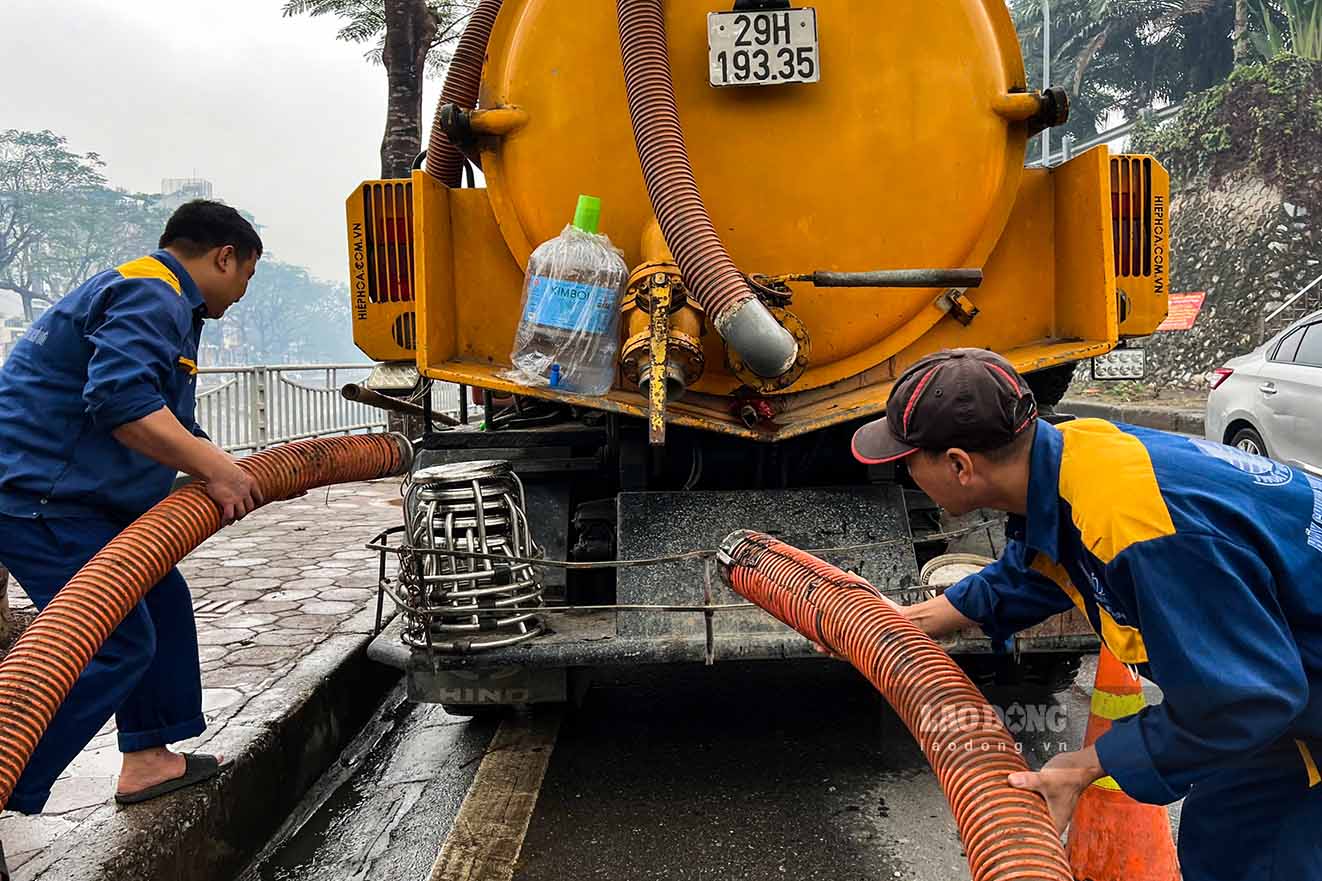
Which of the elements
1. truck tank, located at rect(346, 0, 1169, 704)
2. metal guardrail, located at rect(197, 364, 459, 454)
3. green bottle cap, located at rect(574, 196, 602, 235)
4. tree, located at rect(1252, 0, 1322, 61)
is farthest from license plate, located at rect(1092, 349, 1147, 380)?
tree, located at rect(1252, 0, 1322, 61)

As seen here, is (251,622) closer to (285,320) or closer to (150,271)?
(150,271)

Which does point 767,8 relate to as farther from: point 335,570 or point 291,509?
point 291,509

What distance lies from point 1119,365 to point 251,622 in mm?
4342

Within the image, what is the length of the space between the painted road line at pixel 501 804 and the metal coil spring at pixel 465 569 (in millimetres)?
589

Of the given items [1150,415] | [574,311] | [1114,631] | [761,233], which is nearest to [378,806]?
[574,311]

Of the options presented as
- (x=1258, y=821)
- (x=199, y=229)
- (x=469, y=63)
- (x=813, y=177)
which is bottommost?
(x=1258, y=821)

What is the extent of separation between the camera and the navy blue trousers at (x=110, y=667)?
8.16 feet

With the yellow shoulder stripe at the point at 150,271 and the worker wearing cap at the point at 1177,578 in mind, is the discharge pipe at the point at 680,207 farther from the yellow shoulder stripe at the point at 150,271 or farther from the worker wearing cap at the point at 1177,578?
the yellow shoulder stripe at the point at 150,271

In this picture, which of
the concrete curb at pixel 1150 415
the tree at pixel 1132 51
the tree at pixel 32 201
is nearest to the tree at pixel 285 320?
the tree at pixel 32 201

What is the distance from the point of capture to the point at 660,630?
2984 mm

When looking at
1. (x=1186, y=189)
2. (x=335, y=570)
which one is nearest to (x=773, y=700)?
(x=335, y=570)

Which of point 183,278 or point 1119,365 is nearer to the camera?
point 183,278

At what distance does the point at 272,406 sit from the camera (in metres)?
12.0

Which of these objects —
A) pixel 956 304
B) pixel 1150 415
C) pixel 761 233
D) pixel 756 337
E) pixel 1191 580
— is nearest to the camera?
pixel 1191 580
